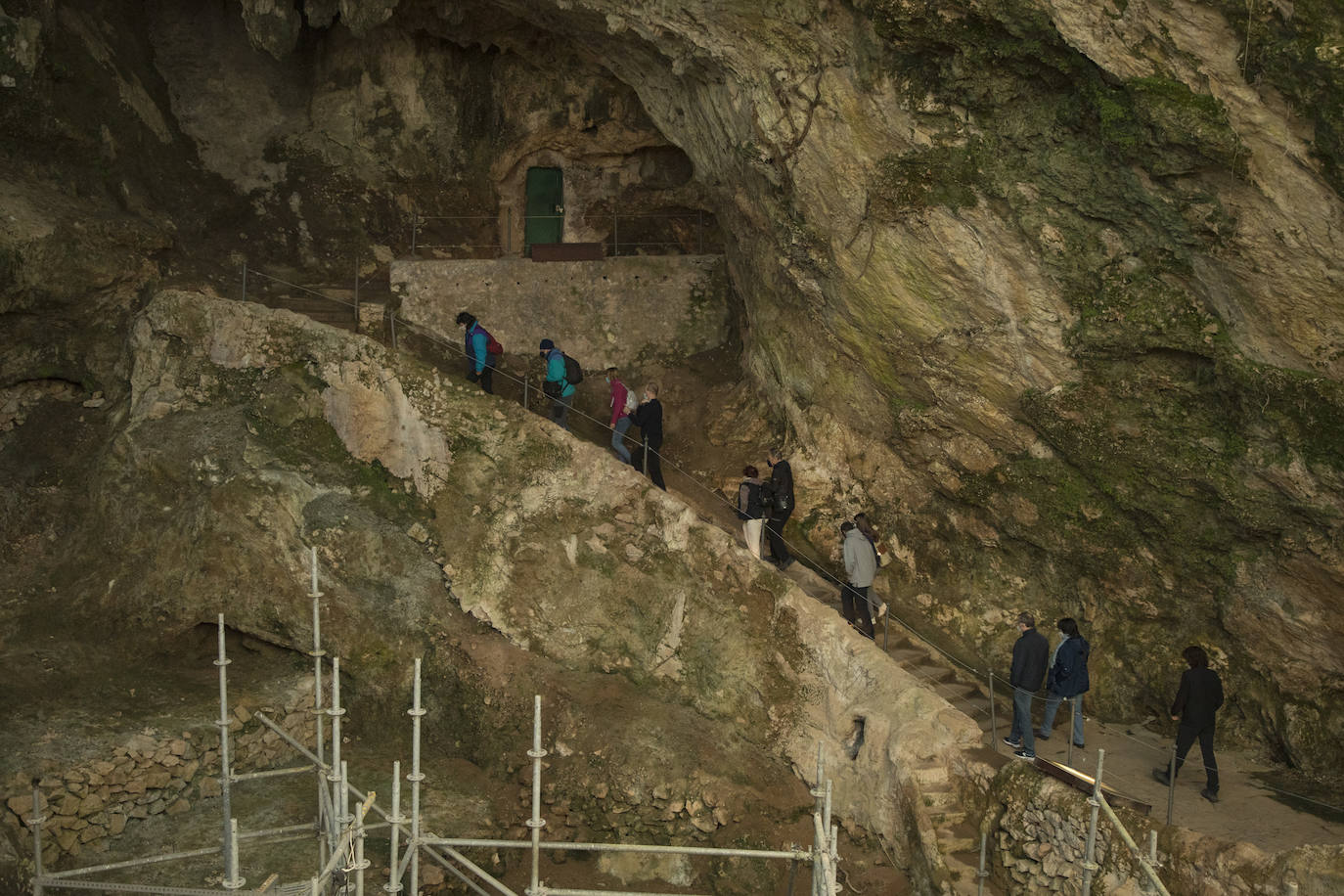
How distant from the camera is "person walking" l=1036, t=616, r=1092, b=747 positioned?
42.7 ft

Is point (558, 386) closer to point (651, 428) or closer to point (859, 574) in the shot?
point (651, 428)

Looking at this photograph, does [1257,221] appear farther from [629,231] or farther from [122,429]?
[122,429]

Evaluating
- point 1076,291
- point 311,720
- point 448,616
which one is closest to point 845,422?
point 1076,291

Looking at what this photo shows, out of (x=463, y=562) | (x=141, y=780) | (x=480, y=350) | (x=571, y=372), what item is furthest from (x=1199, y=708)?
(x=141, y=780)

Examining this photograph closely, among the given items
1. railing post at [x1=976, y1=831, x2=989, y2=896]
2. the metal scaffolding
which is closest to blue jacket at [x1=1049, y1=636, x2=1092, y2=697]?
railing post at [x1=976, y1=831, x2=989, y2=896]

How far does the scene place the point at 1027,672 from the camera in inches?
511

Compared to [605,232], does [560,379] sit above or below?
below

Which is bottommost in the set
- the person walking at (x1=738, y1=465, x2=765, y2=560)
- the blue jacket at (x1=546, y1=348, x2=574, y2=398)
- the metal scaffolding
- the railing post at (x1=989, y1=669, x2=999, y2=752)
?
the metal scaffolding

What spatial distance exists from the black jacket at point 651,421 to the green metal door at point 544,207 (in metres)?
4.62

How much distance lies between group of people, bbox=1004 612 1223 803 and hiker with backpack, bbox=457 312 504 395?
6.80 m

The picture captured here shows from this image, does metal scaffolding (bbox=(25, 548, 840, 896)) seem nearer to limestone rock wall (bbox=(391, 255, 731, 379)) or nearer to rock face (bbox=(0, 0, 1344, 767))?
rock face (bbox=(0, 0, 1344, 767))

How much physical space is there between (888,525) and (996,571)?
137 cm

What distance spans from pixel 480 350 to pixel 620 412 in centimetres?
180

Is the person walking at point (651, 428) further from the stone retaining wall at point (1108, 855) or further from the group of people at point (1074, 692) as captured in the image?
the stone retaining wall at point (1108, 855)
